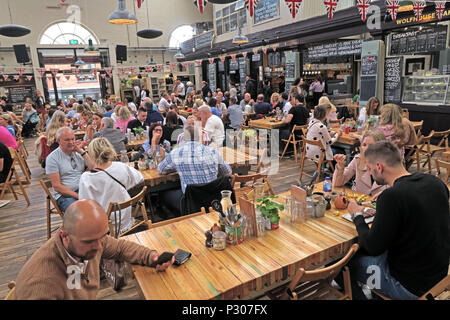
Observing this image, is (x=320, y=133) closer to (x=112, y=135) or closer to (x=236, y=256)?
(x=112, y=135)

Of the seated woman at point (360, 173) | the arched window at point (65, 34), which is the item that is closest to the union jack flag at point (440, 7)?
the seated woman at point (360, 173)

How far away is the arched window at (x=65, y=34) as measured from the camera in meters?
17.3

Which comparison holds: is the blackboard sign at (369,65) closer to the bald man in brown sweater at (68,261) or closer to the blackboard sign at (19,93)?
the bald man in brown sweater at (68,261)

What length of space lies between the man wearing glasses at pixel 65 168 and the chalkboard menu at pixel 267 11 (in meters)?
10.5

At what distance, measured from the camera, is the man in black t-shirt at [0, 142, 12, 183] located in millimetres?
4698

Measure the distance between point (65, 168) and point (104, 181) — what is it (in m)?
1.06

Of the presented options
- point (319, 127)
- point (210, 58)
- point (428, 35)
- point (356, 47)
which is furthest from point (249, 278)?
point (210, 58)

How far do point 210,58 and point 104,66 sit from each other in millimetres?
6359

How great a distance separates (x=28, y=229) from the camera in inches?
168

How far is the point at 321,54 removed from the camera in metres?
10.7

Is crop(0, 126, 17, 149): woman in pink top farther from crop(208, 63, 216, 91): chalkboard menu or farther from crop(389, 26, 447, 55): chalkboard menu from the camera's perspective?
crop(208, 63, 216, 91): chalkboard menu

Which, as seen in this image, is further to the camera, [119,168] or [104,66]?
[104,66]

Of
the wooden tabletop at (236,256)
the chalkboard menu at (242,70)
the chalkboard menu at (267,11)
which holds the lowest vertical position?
the wooden tabletop at (236,256)
